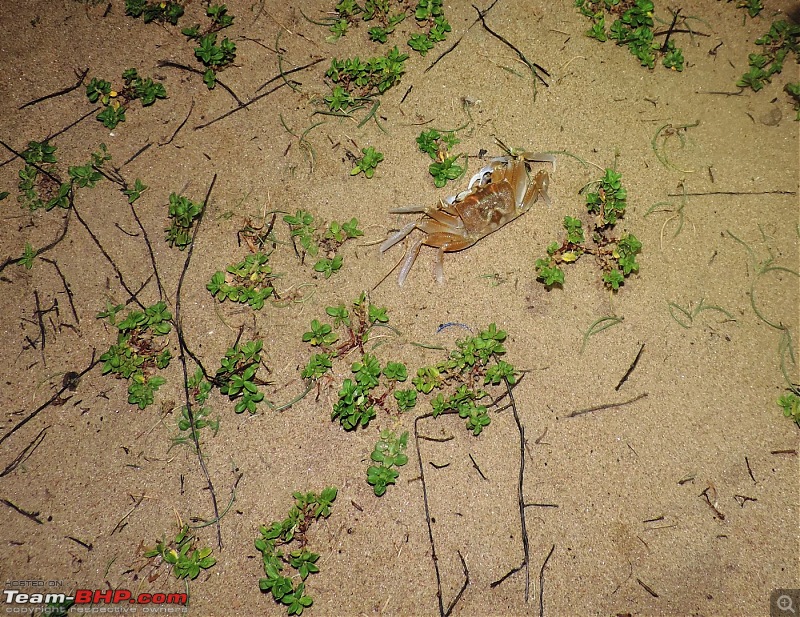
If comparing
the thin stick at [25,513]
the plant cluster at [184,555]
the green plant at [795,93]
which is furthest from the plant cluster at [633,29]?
the thin stick at [25,513]

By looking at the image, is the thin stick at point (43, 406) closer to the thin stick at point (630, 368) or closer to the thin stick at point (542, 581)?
the thin stick at point (542, 581)

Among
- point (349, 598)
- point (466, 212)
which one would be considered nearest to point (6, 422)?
point (349, 598)

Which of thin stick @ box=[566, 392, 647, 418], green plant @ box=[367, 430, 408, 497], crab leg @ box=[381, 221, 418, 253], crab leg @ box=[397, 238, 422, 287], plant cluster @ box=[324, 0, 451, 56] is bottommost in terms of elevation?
green plant @ box=[367, 430, 408, 497]

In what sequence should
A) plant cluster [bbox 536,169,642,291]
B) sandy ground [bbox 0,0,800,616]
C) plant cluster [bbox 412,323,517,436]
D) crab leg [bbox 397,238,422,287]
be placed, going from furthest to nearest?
crab leg [bbox 397,238,422,287] → plant cluster [bbox 536,169,642,291] → plant cluster [bbox 412,323,517,436] → sandy ground [bbox 0,0,800,616]

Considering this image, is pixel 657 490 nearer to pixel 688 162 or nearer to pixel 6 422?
pixel 688 162

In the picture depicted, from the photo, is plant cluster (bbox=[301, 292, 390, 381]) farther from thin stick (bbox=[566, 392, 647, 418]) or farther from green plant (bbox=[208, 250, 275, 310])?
thin stick (bbox=[566, 392, 647, 418])

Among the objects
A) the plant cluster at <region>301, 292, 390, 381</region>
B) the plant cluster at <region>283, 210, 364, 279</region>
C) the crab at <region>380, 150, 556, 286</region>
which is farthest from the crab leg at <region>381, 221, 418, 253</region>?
the plant cluster at <region>301, 292, 390, 381</region>
